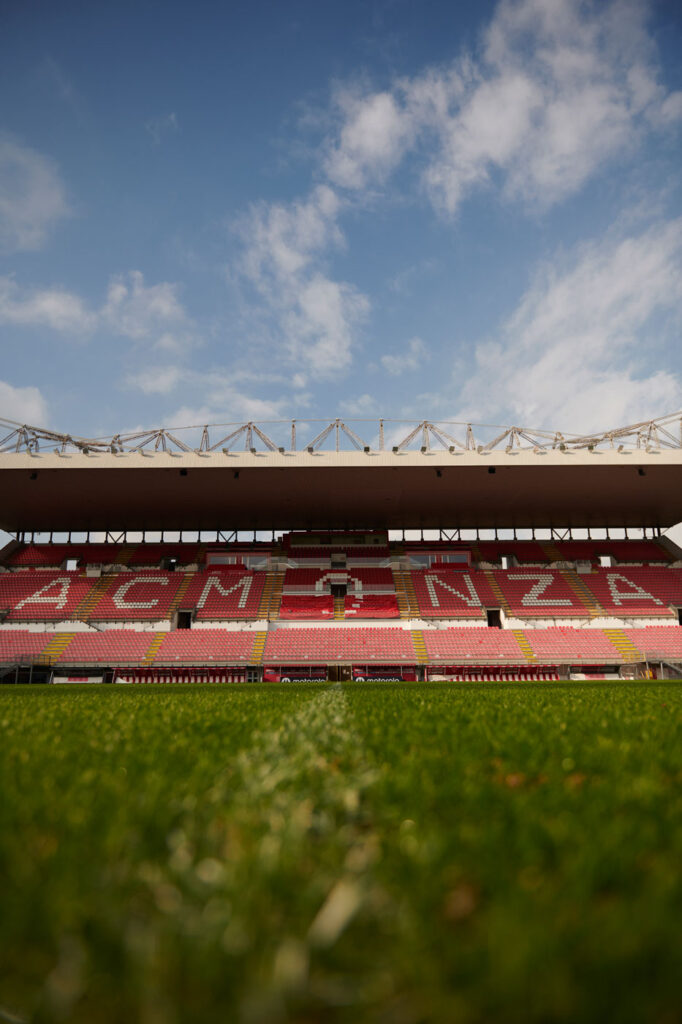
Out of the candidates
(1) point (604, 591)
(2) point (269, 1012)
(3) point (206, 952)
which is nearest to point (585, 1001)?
(2) point (269, 1012)

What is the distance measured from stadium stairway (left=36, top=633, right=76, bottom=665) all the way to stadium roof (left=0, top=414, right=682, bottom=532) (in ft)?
23.8

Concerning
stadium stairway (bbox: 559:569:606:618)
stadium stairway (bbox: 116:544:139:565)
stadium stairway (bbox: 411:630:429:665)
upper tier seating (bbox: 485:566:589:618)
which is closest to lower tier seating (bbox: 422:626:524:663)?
stadium stairway (bbox: 411:630:429:665)

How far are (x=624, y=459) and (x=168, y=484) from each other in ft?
70.5

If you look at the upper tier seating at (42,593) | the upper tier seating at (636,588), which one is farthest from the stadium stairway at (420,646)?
the upper tier seating at (42,593)

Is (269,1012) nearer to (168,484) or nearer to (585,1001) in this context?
(585,1001)

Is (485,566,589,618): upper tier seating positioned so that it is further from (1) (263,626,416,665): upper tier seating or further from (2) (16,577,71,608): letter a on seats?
(2) (16,577,71,608): letter a on seats

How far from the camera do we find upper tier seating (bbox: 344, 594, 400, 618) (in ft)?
96.8

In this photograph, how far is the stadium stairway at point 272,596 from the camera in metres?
29.8

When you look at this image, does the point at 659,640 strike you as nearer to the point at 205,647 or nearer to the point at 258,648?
the point at 258,648

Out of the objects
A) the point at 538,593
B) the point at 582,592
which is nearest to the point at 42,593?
the point at 538,593

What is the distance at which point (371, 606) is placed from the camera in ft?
99.5

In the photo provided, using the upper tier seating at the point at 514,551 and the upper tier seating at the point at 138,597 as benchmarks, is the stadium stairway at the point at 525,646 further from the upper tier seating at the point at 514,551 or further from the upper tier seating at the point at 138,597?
the upper tier seating at the point at 138,597

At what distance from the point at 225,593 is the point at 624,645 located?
20732 millimetres

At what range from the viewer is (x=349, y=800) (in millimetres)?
1509
